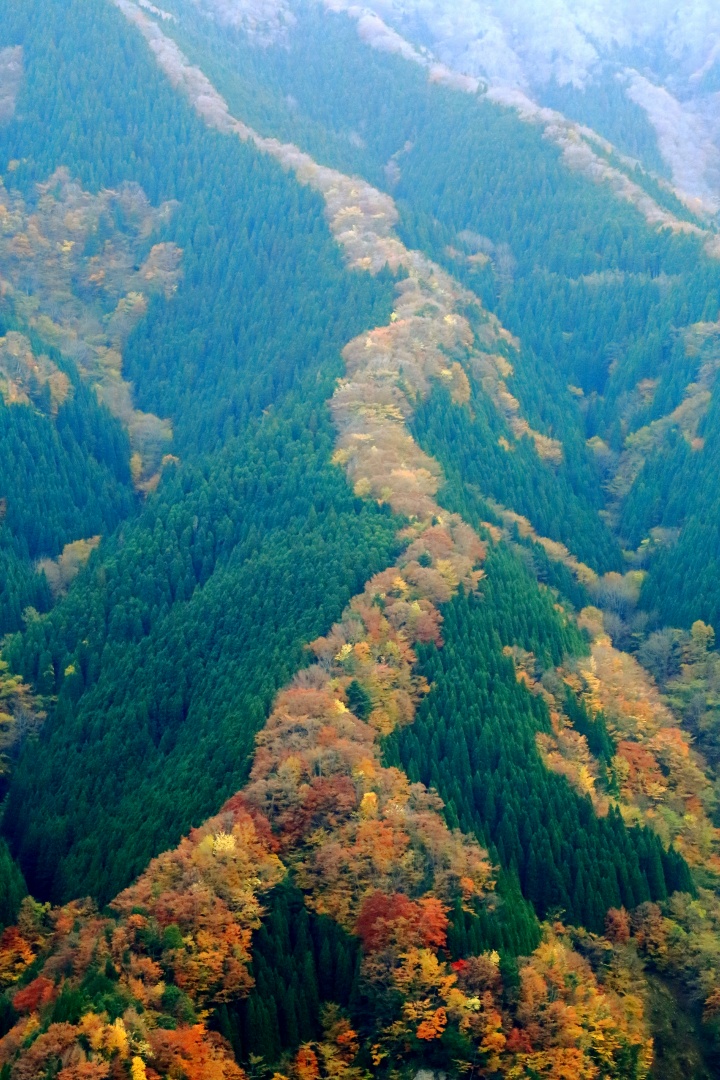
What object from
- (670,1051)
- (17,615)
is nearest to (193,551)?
(17,615)

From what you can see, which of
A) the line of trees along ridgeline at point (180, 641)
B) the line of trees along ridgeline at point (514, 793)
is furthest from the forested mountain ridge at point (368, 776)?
the line of trees along ridgeline at point (180, 641)

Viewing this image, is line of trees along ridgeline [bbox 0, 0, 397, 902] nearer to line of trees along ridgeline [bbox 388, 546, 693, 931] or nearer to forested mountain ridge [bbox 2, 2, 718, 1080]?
forested mountain ridge [bbox 2, 2, 718, 1080]

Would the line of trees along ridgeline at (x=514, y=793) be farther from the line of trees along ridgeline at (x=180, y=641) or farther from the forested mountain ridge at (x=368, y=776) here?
the line of trees along ridgeline at (x=180, y=641)

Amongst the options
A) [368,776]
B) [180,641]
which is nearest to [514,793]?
[368,776]

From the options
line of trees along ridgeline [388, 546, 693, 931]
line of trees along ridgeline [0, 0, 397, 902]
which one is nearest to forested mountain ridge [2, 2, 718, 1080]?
line of trees along ridgeline [388, 546, 693, 931]

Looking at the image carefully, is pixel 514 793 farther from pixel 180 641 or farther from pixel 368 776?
pixel 180 641
